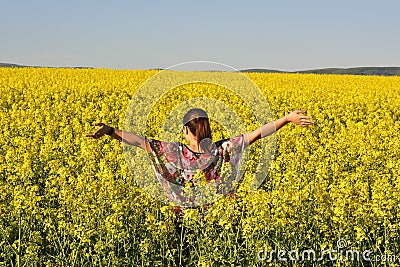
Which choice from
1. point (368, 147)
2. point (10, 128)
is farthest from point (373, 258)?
point (10, 128)

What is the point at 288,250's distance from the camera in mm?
4914

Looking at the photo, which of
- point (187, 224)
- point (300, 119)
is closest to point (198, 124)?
point (300, 119)

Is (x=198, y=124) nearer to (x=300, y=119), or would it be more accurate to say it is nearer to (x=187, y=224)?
(x=300, y=119)

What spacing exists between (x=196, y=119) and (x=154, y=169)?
69 cm

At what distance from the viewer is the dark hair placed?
533 centimetres

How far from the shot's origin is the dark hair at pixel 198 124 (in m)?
5.33

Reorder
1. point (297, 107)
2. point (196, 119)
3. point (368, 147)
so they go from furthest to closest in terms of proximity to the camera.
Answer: point (297, 107), point (368, 147), point (196, 119)

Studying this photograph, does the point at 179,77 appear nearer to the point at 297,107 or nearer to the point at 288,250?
the point at 288,250

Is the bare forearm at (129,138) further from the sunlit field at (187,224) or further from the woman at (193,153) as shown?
the sunlit field at (187,224)

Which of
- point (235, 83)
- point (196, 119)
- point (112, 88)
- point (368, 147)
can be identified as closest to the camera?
point (196, 119)

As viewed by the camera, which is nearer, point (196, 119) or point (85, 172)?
point (196, 119)

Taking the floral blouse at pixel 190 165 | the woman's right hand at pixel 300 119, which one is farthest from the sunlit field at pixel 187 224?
the woman's right hand at pixel 300 119

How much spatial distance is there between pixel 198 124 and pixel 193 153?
31 cm

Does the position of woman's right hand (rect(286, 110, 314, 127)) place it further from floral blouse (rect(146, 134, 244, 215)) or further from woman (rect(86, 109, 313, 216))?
floral blouse (rect(146, 134, 244, 215))
